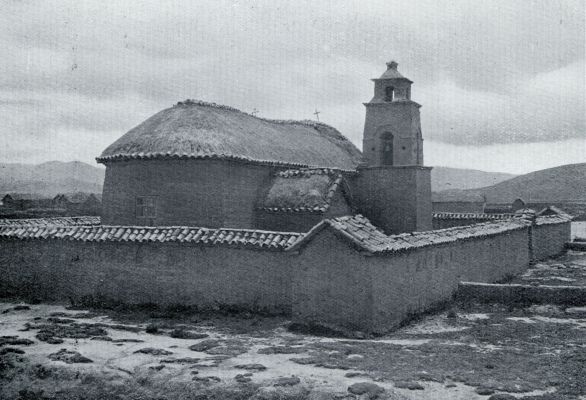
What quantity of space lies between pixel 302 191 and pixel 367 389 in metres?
12.7

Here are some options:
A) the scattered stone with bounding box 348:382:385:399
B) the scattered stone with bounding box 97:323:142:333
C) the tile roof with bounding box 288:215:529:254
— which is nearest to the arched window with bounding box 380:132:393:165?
the tile roof with bounding box 288:215:529:254

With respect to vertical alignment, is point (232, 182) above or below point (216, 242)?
above

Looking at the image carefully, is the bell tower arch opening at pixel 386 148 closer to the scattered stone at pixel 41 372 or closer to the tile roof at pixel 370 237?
the tile roof at pixel 370 237

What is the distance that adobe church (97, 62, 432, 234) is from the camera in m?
21.0

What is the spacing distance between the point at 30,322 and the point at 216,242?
5.41 m

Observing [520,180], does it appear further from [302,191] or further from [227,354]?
[227,354]

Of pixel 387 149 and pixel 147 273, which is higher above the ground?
pixel 387 149

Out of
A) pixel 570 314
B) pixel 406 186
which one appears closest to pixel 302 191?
pixel 406 186

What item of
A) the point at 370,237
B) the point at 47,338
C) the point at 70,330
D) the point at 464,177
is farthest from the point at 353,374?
the point at 464,177

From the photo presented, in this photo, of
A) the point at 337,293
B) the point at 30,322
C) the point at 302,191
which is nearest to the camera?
the point at 337,293

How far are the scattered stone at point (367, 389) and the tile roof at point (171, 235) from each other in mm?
6172

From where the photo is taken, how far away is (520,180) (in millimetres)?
83062

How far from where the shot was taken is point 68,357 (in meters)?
11.5

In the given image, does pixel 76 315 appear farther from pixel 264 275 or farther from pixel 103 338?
pixel 264 275
